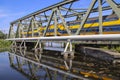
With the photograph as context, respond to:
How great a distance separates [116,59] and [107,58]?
2.68m

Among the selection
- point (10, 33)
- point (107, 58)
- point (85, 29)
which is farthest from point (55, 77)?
point (10, 33)

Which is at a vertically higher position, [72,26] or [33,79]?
[72,26]

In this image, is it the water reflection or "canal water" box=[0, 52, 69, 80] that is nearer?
the water reflection

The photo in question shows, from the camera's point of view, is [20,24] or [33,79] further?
[20,24]

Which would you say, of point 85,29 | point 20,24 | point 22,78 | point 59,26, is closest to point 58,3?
point 85,29

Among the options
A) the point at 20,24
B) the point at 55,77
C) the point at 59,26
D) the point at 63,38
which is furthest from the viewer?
the point at 20,24

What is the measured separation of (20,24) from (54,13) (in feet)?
85.6

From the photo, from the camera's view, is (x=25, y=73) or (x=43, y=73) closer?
(x=43, y=73)

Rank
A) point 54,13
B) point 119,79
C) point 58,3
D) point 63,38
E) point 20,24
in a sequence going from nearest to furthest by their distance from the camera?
1. point 119,79
2. point 63,38
3. point 58,3
4. point 54,13
5. point 20,24

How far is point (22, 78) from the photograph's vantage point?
1719cm

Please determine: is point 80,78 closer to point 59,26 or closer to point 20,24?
point 59,26

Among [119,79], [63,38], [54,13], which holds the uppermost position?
[54,13]

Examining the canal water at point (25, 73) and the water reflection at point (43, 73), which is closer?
the water reflection at point (43, 73)

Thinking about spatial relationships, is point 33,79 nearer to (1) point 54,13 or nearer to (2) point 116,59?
(2) point 116,59
